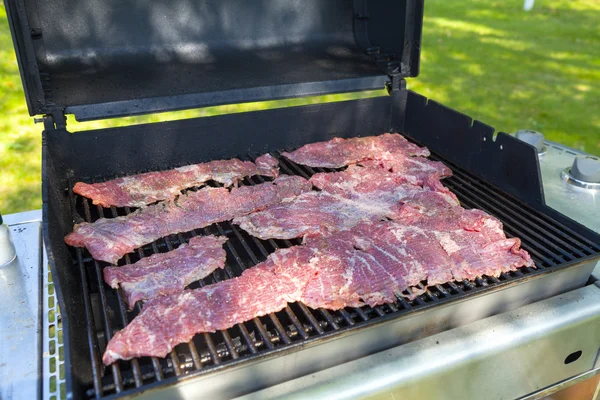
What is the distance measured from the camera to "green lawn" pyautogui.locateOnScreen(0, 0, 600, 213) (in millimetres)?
5516

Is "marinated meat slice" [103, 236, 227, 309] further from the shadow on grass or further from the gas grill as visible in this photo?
the shadow on grass

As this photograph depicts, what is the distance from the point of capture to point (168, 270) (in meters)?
2.23

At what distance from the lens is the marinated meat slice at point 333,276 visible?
187cm

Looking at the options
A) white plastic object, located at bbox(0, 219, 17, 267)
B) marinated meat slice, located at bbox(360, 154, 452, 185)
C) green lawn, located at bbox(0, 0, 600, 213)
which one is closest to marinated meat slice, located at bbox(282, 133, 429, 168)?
marinated meat slice, located at bbox(360, 154, 452, 185)

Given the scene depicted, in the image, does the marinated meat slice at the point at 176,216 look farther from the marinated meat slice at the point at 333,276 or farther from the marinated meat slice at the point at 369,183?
the marinated meat slice at the point at 333,276

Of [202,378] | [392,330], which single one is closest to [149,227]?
[202,378]

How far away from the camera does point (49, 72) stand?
2.89 metres

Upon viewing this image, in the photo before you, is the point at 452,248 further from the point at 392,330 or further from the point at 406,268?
the point at 392,330

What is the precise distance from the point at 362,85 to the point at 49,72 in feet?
6.25

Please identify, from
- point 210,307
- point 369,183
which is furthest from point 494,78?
point 210,307

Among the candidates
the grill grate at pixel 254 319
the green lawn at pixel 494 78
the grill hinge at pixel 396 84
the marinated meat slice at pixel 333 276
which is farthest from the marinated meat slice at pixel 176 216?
the green lawn at pixel 494 78

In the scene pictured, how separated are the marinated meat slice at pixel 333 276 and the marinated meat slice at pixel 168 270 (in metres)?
0.09

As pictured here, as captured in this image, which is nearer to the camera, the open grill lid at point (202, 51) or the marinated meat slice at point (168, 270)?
the marinated meat slice at point (168, 270)

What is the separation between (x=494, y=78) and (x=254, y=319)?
23.9 feet
